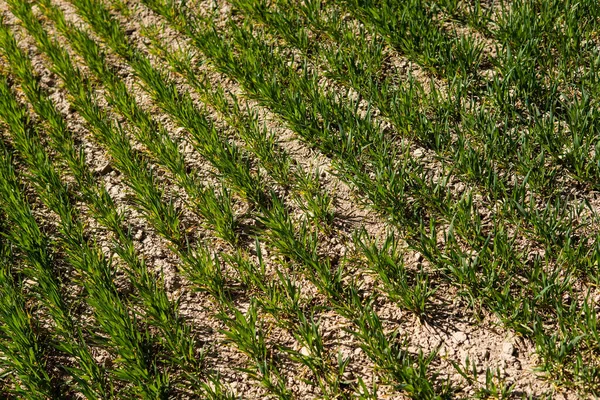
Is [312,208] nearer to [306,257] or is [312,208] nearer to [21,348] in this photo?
[306,257]

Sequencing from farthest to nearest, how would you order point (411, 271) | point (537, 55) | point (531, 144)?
point (537, 55), point (531, 144), point (411, 271)

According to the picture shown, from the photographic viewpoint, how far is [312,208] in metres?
2.76

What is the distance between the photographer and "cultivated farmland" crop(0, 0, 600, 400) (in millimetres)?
2301

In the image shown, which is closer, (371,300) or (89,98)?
(371,300)

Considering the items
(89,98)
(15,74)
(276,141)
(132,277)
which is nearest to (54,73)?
(15,74)

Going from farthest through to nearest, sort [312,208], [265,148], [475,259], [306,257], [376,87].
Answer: [376,87], [265,148], [312,208], [306,257], [475,259]

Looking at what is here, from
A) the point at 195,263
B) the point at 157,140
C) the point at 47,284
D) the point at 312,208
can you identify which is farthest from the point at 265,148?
the point at 47,284

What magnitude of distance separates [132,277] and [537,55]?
85.1 inches

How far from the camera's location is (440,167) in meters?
2.87

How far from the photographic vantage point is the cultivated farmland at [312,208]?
90.6 inches

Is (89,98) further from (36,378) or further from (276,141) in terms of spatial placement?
(36,378)

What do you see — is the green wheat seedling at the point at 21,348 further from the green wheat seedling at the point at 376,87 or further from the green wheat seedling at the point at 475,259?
the green wheat seedling at the point at 376,87

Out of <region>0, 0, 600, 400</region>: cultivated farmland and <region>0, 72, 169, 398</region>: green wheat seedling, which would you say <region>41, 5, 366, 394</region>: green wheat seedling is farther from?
<region>0, 72, 169, 398</region>: green wheat seedling

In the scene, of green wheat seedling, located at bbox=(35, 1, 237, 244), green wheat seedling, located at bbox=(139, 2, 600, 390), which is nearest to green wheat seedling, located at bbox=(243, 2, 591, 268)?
green wheat seedling, located at bbox=(139, 2, 600, 390)
